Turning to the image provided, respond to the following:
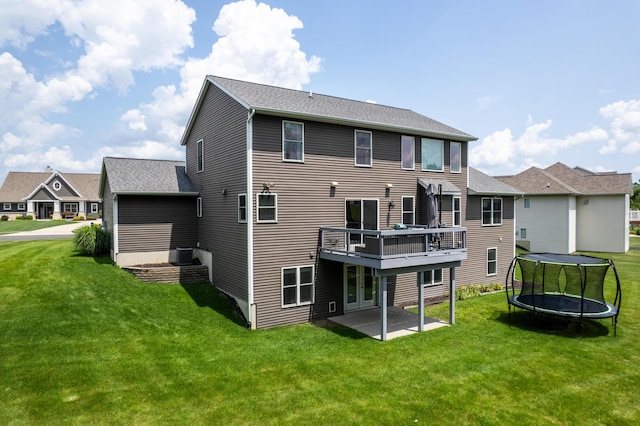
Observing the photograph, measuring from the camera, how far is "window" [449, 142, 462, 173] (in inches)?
723

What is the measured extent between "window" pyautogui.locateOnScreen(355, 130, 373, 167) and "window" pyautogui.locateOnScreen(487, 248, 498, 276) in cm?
926

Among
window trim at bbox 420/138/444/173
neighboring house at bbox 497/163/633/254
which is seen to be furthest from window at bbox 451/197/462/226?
neighboring house at bbox 497/163/633/254

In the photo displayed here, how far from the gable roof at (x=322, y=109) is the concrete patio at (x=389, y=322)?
7543 millimetres

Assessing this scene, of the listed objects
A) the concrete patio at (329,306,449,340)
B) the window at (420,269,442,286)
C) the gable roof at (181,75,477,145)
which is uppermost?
the gable roof at (181,75,477,145)

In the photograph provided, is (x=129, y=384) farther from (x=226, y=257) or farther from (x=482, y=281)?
(x=482, y=281)

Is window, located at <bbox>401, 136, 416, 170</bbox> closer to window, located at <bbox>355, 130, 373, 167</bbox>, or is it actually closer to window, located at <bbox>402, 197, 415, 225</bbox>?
window, located at <bbox>402, 197, 415, 225</bbox>

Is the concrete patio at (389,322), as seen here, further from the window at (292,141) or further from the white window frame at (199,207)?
the white window frame at (199,207)

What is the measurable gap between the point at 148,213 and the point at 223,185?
15.5ft

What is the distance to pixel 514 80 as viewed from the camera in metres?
17.6

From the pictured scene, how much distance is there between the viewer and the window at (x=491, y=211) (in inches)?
774

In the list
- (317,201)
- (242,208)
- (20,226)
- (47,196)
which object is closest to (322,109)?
(317,201)

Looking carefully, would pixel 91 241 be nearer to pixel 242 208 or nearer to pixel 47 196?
pixel 242 208

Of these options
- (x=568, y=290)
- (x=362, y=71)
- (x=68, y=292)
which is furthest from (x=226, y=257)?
(x=568, y=290)

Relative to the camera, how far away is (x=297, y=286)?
13602 mm
